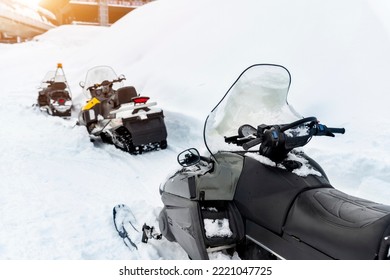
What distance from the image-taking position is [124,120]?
4.58 m

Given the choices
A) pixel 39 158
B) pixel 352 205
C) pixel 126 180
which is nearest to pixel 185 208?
pixel 352 205

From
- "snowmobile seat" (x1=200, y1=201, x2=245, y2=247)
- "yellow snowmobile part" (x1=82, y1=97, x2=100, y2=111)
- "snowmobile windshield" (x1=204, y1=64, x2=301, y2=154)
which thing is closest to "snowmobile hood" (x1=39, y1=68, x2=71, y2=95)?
"yellow snowmobile part" (x1=82, y1=97, x2=100, y2=111)

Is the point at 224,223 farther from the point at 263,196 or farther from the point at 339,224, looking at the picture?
the point at 339,224

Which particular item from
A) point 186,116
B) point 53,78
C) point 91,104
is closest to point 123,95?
point 91,104

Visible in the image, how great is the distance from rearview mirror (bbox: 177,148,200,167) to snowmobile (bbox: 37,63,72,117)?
5.34 meters

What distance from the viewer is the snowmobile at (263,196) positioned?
1.39 meters

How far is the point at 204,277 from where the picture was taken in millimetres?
1529

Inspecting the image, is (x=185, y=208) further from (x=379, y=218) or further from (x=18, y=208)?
(x=18, y=208)

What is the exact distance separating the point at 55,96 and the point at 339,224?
21.7 feet

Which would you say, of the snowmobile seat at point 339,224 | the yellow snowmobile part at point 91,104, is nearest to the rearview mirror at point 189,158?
the snowmobile seat at point 339,224

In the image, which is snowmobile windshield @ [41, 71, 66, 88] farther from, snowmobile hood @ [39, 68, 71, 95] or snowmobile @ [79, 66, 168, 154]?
snowmobile @ [79, 66, 168, 154]

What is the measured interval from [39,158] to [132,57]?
6.13 meters

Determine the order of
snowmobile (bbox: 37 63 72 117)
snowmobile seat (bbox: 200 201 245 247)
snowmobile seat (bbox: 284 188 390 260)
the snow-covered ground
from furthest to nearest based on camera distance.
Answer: snowmobile (bbox: 37 63 72 117), the snow-covered ground, snowmobile seat (bbox: 200 201 245 247), snowmobile seat (bbox: 284 188 390 260)

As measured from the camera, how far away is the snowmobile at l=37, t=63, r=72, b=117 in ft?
22.0
